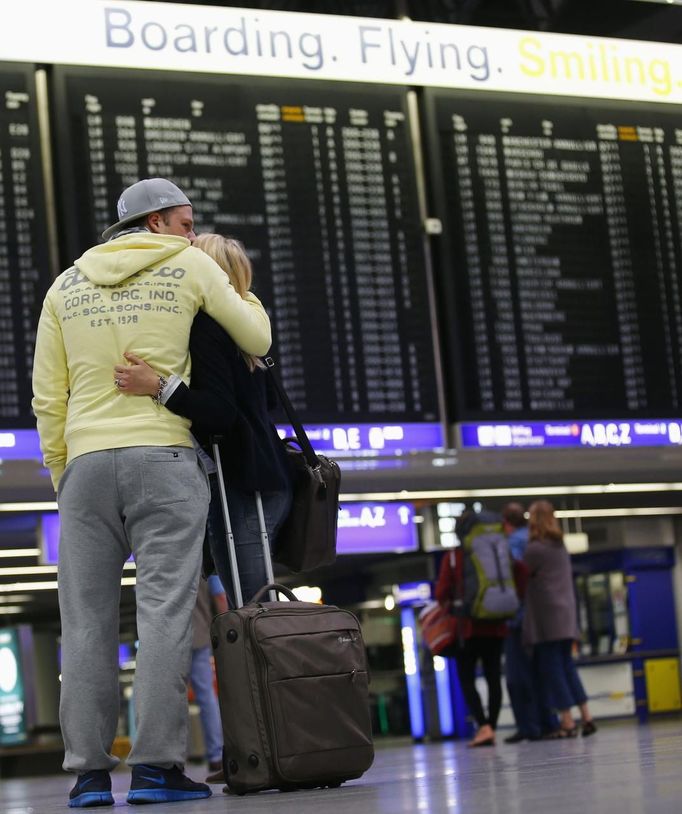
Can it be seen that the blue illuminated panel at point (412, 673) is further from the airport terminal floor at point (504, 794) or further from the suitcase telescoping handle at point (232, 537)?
the suitcase telescoping handle at point (232, 537)

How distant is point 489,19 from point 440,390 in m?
2.13

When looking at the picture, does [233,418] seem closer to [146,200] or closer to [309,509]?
[309,509]

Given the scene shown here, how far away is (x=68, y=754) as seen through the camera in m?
3.47

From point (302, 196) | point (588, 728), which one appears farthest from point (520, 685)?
point (302, 196)

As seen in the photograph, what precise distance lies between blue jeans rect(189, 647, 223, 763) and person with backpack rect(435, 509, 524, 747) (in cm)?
158

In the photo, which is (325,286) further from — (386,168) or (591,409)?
(591,409)

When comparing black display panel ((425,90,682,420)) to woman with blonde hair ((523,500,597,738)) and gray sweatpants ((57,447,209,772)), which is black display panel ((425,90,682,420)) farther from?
gray sweatpants ((57,447,209,772))

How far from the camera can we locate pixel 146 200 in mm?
3789

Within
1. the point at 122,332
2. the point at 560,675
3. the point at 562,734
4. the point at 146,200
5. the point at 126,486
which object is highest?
the point at 146,200

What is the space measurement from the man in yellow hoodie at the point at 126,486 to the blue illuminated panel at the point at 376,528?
4343 millimetres

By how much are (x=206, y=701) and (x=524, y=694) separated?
2.33m

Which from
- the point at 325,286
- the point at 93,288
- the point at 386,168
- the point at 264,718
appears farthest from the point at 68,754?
the point at 386,168

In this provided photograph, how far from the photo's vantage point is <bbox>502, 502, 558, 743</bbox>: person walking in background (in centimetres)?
812

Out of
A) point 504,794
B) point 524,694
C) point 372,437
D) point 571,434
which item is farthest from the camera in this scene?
point 524,694
